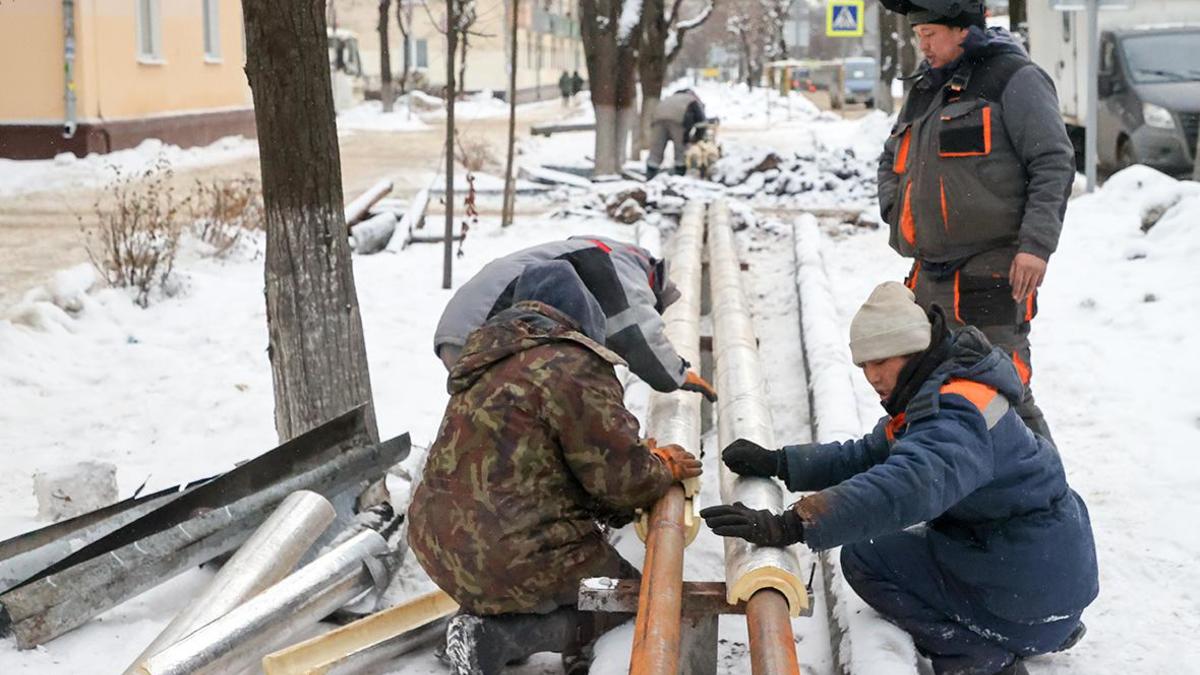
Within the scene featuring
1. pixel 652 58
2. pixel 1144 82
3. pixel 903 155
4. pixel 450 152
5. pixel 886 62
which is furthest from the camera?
pixel 886 62

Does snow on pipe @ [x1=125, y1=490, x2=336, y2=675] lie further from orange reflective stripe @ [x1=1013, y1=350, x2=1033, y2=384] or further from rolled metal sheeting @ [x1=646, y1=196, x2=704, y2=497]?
orange reflective stripe @ [x1=1013, y1=350, x2=1033, y2=384]

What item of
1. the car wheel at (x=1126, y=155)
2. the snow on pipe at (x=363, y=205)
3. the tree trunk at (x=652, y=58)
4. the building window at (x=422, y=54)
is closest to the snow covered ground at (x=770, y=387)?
the snow on pipe at (x=363, y=205)

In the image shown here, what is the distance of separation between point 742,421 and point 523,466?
153 centimetres

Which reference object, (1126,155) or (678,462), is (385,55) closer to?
(1126,155)

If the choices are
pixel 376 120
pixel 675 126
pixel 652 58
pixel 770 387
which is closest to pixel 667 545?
pixel 770 387

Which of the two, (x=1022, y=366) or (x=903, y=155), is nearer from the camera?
(x=1022, y=366)

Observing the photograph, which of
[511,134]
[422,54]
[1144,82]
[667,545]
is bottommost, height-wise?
[667,545]

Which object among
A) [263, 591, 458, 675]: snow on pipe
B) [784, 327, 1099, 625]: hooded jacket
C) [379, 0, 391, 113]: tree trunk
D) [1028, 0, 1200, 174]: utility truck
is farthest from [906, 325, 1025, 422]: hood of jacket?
[379, 0, 391, 113]: tree trunk

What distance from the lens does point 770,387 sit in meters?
7.31

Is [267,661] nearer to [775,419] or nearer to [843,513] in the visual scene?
[843,513]

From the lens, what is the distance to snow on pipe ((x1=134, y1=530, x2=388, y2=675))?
349cm

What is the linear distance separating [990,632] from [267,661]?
1906 mm

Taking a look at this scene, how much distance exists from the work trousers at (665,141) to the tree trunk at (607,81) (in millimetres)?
499

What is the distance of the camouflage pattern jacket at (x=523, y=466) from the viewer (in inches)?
145
